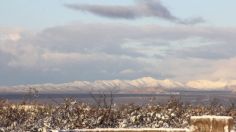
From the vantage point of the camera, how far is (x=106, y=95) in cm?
2289

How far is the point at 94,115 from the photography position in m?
21.1

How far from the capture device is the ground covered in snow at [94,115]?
2070cm

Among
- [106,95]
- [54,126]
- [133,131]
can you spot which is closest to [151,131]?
[133,131]

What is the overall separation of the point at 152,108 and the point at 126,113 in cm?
99

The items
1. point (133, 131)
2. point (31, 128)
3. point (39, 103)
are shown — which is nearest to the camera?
point (133, 131)

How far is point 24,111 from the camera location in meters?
21.4

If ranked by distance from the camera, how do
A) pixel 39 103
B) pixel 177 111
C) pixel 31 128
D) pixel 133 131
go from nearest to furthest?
pixel 133 131, pixel 31 128, pixel 177 111, pixel 39 103

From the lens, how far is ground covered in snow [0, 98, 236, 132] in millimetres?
20703

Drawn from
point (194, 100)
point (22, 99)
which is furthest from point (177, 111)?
point (22, 99)

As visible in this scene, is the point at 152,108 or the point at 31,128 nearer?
the point at 31,128

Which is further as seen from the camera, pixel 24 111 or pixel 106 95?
pixel 106 95

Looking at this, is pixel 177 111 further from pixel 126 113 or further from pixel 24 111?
pixel 24 111

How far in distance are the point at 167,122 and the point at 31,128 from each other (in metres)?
4.58

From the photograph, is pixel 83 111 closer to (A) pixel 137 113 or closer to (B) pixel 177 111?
(A) pixel 137 113
